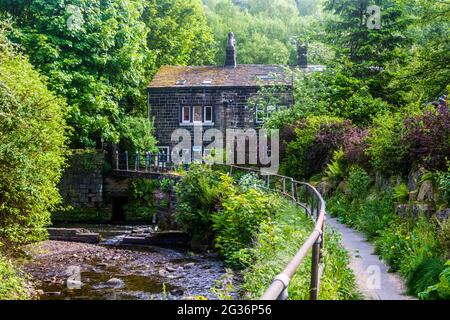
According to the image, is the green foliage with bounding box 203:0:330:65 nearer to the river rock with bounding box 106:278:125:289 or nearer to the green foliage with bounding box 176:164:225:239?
the green foliage with bounding box 176:164:225:239

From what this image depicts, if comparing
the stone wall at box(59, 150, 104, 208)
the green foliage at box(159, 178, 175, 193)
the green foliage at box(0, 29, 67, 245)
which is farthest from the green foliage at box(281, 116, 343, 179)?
the stone wall at box(59, 150, 104, 208)

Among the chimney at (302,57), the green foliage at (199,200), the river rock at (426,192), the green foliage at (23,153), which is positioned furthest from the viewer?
the chimney at (302,57)

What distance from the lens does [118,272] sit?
16.8m

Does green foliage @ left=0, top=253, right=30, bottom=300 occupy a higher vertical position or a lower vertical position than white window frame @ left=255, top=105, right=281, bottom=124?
lower

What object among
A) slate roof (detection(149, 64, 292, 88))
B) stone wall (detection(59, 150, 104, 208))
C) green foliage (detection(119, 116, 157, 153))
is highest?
slate roof (detection(149, 64, 292, 88))

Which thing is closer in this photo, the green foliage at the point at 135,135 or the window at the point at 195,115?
the green foliage at the point at 135,135

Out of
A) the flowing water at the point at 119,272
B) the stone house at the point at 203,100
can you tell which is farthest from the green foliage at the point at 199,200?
the stone house at the point at 203,100

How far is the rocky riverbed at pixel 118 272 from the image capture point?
1409 cm

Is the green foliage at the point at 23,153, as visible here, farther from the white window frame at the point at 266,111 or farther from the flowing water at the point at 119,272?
the white window frame at the point at 266,111

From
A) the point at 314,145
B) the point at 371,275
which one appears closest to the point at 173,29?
the point at 314,145

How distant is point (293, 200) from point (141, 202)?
19073mm

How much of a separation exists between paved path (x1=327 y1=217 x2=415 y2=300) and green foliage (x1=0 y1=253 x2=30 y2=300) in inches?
274

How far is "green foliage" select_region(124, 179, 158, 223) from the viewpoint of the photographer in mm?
32719

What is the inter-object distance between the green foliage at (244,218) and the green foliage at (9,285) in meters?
5.64
